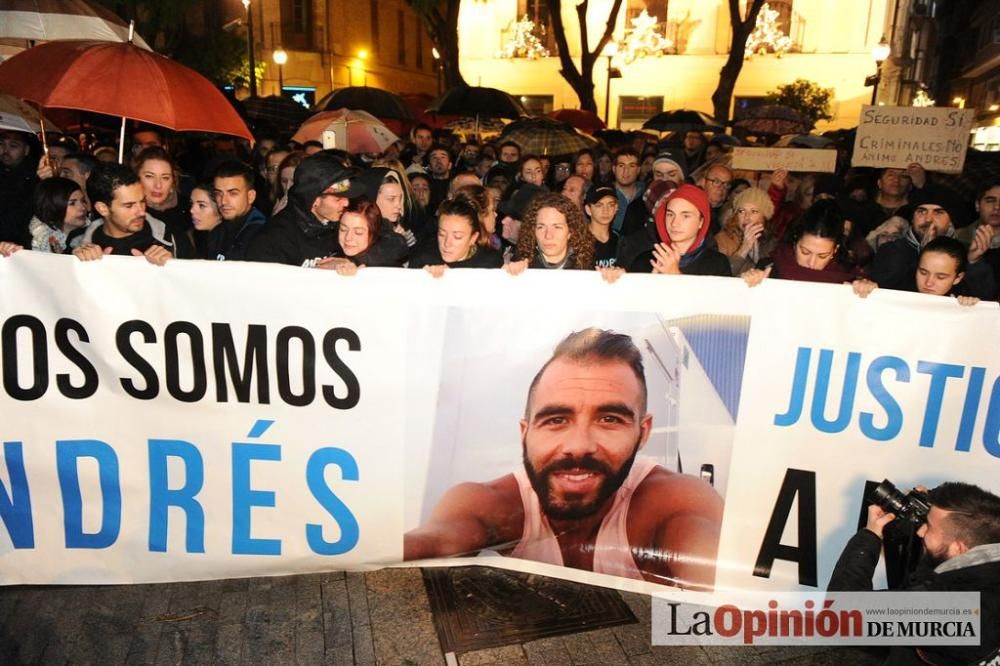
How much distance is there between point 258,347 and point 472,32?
1465 inches

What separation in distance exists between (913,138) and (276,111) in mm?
10581

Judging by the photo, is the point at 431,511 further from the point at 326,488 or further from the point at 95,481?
the point at 95,481

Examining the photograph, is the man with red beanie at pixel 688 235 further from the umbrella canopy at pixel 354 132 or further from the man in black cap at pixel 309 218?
the umbrella canopy at pixel 354 132

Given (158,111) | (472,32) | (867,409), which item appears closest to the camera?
(867,409)

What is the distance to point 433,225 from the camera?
15.7 ft

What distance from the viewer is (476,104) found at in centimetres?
1091

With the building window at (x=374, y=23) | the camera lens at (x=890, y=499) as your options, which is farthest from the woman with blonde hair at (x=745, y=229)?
the building window at (x=374, y=23)

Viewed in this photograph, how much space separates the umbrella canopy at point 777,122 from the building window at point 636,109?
20.1 meters

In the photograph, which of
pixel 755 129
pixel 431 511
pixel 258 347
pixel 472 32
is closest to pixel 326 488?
pixel 431 511

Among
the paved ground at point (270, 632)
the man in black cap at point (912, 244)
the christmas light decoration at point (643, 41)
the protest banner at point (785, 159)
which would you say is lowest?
the paved ground at point (270, 632)

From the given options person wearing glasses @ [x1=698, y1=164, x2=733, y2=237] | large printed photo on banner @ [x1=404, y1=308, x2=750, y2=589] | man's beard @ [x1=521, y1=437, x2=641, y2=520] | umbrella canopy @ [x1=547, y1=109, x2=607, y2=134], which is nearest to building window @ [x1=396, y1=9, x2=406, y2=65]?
umbrella canopy @ [x1=547, y1=109, x2=607, y2=134]

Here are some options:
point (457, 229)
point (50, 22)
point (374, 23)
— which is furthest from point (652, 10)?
point (457, 229)

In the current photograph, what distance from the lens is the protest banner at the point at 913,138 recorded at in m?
6.60

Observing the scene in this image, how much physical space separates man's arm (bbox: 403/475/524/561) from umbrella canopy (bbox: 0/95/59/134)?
4230 mm
